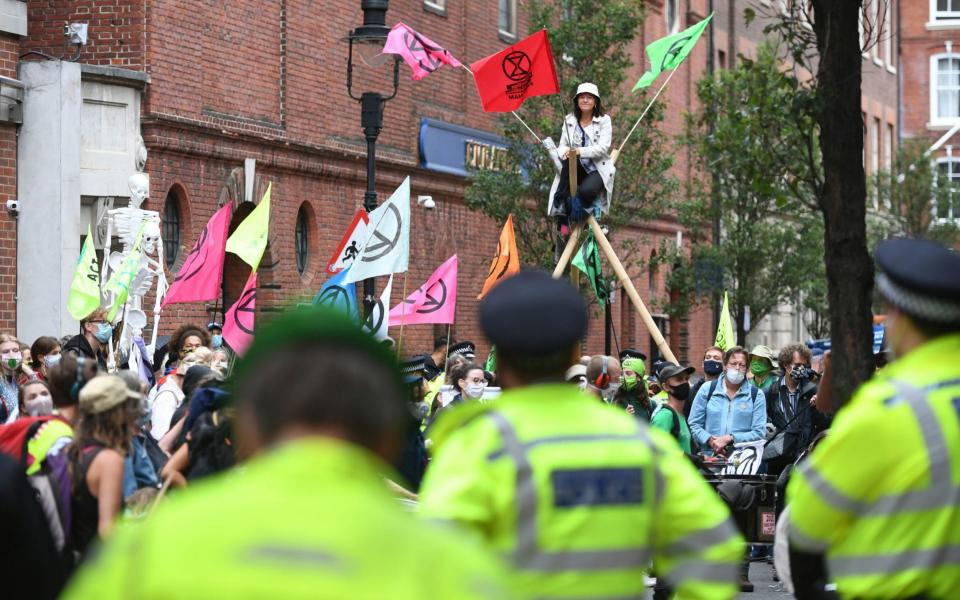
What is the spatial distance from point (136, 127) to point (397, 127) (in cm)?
675

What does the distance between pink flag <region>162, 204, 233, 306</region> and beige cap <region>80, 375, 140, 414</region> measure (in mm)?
8695

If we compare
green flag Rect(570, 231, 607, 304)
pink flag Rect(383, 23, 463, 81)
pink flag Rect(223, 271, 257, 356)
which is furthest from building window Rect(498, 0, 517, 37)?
pink flag Rect(223, 271, 257, 356)

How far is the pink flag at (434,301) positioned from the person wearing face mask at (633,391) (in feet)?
14.3

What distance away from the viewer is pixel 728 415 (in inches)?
549

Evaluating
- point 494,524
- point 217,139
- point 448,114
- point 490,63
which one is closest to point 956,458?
point 494,524

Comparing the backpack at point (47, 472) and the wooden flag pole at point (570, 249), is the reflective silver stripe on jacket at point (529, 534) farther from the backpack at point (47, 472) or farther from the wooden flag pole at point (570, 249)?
the wooden flag pole at point (570, 249)

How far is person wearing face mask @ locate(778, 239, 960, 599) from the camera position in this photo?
3932 mm

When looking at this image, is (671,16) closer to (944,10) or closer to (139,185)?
(139,185)

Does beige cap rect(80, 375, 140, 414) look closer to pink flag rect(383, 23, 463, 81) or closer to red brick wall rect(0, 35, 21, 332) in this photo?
red brick wall rect(0, 35, 21, 332)

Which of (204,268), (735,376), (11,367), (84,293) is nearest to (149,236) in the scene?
(204,268)

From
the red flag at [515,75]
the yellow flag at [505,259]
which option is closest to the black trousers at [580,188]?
the yellow flag at [505,259]

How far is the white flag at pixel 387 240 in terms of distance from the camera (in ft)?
52.1

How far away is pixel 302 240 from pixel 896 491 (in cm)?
2034

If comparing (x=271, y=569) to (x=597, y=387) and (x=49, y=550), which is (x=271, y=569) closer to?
(x=49, y=550)
